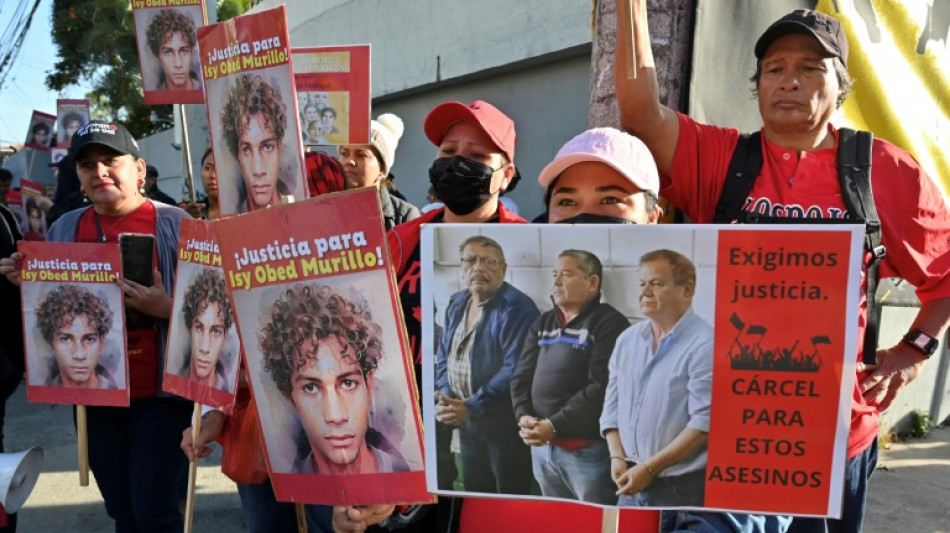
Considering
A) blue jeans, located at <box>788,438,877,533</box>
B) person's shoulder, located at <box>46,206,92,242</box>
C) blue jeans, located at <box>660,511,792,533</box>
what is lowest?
blue jeans, located at <box>788,438,877,533</box>

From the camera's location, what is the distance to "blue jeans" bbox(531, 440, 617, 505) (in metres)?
1.50

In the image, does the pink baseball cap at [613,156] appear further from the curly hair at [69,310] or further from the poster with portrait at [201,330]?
the curly hair at [69,310]

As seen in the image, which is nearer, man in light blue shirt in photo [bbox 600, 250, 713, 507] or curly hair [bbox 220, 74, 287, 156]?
man in light blue shirt in photo [bbox 600, 250, 713, 507]

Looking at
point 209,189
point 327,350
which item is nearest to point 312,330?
point 327,350

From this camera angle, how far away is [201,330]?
8.88 feet

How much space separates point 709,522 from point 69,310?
2.63 m

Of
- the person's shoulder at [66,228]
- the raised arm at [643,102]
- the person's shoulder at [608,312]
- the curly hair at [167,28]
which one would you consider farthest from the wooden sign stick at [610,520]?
the curly hair at [167,28]

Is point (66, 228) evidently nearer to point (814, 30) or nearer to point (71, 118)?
point (814, 30)

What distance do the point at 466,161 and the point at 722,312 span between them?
1128 millimetres

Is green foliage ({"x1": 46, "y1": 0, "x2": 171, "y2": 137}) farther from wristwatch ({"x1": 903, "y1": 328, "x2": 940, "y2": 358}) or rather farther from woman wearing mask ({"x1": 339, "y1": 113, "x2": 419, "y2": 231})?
wristwatch ({"x1": 903, "y1": 328, "x2": 940, "y2": 358})

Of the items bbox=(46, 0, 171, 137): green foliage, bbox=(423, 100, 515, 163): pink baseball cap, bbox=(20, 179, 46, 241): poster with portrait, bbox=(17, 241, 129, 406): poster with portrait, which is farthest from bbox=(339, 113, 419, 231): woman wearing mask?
bbox=(46, 0, 171, 137): green foliage

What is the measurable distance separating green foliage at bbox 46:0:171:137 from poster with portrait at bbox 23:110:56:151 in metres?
11.3

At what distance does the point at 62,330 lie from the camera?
3.20 metres

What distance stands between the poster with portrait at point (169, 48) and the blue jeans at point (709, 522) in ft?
10.8
